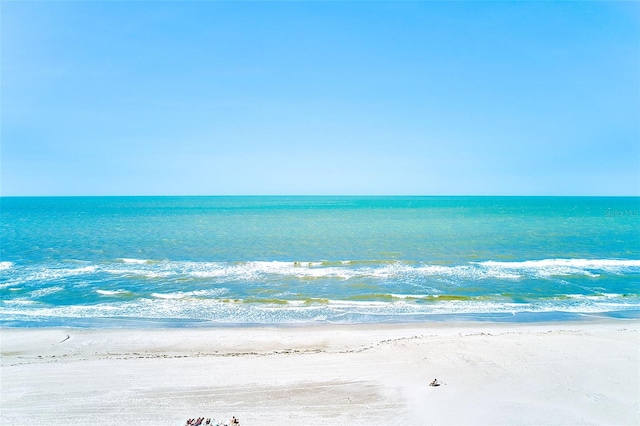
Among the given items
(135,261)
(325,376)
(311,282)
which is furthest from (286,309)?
(135,261)

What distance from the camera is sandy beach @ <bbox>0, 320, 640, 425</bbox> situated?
33.0ft

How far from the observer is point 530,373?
12.3 meters

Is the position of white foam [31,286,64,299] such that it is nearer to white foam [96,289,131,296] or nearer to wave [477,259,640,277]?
white foam [96,289,131,296]

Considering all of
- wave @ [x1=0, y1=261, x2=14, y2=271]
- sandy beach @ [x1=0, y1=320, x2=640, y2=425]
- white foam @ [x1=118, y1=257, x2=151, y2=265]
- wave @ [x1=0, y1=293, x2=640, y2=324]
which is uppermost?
wave @ [x1=0, y1=261, x2=14, y2=271]

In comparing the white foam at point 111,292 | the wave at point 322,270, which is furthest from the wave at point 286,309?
the wave at point 322,270

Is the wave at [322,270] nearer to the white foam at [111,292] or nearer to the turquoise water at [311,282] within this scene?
the turquoise water at [311,282]

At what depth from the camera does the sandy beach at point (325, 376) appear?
10.1 meters

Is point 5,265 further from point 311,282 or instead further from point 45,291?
point 311,282

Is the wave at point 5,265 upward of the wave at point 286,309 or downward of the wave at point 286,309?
upward

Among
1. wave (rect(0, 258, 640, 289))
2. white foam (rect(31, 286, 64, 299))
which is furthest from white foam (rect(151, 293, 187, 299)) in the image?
white foam (rect(31, 286, 64, 299))

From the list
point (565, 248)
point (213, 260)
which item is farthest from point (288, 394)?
point (565, 248)

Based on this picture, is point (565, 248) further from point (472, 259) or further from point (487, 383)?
point (487, 383)

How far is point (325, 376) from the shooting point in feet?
39.9

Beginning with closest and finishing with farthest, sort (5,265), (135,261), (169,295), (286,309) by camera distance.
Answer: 1. (286,309)
2. (169,295)
3. (5,265)
4. (135,261)
